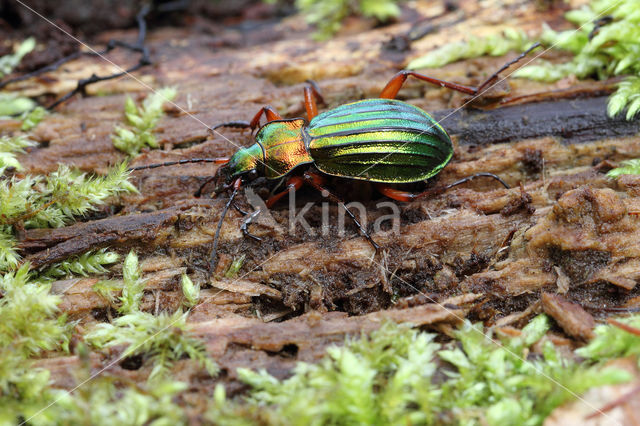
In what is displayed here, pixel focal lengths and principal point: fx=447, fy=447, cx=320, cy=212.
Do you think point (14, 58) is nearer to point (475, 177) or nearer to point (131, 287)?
point (131, 287)

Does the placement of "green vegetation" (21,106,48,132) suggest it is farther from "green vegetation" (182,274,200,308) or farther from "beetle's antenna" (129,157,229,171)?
"green vegetation" (182,274,200,308)

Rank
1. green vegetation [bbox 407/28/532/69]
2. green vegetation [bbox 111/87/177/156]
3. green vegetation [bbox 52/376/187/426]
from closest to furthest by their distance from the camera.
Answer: green vegetation [bbox 52/376/187/426], green vegetation [bbox 111/87/177/156], green vegetation [bbox 407/28/532/69]

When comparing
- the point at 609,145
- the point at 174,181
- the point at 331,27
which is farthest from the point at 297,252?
the point at 331,27

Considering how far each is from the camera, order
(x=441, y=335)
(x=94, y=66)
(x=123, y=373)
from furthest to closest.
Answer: (x=94, y=66) → (x=441, y=335) → (x=123, y=373)

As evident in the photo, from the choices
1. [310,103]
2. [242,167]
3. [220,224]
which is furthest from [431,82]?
[220,224]

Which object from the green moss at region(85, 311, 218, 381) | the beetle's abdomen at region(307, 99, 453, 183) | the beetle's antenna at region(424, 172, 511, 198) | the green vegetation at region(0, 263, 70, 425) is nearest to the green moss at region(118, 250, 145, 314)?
the green moss at region(85, 311, 218, 381)

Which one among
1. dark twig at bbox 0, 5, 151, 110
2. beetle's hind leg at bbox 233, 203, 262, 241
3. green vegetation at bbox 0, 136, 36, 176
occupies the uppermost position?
dark twig at bbox 0, 5, 151, 110

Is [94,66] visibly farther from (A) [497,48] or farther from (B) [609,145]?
(B) [609,145]
